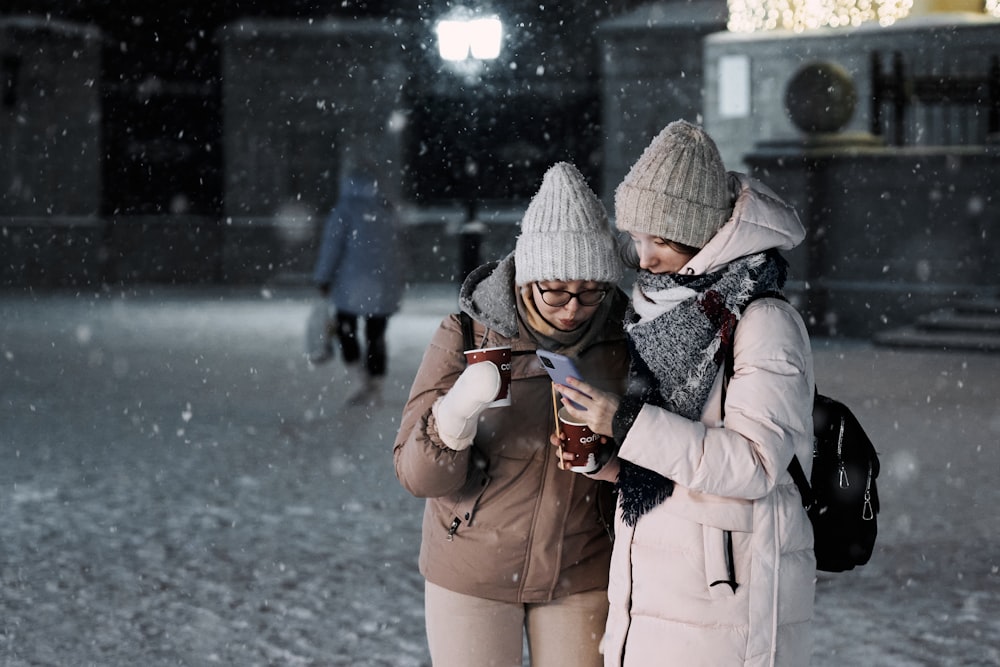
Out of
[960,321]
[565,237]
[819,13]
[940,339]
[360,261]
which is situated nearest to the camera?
[565,237]

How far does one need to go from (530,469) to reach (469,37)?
35.8ft

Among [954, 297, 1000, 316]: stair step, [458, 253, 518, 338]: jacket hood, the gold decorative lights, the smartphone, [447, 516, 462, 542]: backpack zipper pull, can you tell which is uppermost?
the gold decorative lights

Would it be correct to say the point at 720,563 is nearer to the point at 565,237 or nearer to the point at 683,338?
the point at 683,338

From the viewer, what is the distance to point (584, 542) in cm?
269

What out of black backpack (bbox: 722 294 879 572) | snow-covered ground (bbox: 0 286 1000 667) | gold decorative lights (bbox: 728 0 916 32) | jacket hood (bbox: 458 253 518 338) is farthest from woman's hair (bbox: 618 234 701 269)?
gold decorative lights (bbox: 728 0 916 32)

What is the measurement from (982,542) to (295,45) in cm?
2137

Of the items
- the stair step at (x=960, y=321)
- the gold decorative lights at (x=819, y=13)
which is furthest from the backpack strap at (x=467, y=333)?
the gold decorative lights at (x=819, y=13)

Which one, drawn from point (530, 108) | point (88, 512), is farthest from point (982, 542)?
point (530, 108)

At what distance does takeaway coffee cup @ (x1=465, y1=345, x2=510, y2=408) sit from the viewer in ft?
7.82

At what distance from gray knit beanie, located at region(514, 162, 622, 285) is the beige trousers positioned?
2.28 ft

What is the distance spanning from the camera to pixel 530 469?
105 inches

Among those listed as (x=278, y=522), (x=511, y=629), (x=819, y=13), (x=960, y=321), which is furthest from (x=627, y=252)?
(x=819, y=13)

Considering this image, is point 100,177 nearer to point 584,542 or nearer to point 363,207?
point 363,207

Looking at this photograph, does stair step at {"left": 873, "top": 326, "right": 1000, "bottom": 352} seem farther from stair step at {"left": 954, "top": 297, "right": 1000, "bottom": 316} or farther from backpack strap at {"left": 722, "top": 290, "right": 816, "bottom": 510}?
backpack strap at {"left": 722, "top": 290, "right": 816, "bottom": 510}
